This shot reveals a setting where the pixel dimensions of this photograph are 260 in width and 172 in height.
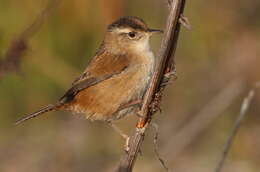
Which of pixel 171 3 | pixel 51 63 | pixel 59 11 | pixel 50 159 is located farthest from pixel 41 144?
pixel 171 3

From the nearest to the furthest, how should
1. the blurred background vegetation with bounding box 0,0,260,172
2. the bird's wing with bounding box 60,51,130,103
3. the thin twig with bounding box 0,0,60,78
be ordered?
1. the thin twig with bounding box 0,0,60,78
2. the bird's wing with bounding box 60,51,130,103
3. the blurred background vegetation with bounding box 0,0,260,172

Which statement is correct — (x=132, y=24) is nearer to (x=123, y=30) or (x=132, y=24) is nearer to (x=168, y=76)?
(x=123, y=30)

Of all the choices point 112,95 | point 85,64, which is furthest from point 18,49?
point 85,64

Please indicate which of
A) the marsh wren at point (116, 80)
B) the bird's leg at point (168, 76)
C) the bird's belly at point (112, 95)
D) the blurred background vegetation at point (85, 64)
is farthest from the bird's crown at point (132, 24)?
the bird's leg at point (168, 76)

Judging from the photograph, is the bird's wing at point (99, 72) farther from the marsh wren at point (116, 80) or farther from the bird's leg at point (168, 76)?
the bird's leg at point (168, 76)

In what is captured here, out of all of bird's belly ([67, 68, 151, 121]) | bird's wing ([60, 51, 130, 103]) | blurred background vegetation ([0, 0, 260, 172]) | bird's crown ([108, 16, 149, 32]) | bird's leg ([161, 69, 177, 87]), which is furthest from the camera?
blurred background vegetation ([0, 0, 260, 172])

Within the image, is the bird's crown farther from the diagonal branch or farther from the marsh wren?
the diagonal branch

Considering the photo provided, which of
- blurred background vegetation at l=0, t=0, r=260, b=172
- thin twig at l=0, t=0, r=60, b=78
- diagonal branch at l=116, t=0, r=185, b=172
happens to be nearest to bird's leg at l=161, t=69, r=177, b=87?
diagonal branch at l=116, t=0, r=185, b=172

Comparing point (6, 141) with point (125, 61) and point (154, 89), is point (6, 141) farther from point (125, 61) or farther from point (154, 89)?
point (154, 89)
